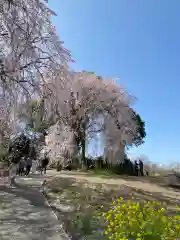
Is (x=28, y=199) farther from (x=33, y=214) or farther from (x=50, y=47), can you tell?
(x=50, y=47)

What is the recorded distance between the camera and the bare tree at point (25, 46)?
9430 mm

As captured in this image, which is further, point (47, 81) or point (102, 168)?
point (102, 168)

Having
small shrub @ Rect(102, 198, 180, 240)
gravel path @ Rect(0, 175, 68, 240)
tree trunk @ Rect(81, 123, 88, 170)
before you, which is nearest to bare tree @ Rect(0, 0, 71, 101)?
gravel path @ Rect(0, 175, 68, 240)

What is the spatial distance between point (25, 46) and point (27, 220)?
5965 mm

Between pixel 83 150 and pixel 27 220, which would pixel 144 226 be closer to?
pixel 27 220

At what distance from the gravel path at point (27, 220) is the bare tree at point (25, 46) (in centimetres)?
408

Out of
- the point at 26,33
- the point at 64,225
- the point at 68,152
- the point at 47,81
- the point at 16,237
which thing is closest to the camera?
the point at 16,237

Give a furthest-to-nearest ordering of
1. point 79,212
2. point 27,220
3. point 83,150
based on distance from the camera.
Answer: point 83,150, point 79,212, point 27,220

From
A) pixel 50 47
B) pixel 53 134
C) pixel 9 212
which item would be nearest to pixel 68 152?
pixel 53 134

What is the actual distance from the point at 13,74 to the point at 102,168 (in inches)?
888

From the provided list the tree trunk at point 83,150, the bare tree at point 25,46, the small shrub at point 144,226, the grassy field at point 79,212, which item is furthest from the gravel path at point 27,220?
the tree trunk at point 83,150

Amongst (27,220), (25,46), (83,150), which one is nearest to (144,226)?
(27,220)

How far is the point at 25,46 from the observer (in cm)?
962

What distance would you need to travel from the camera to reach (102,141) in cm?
2795
